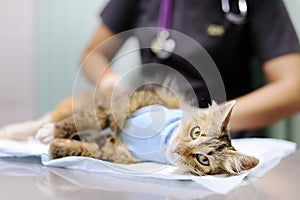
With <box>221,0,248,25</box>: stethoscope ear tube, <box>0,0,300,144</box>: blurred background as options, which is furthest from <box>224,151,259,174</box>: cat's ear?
<box>0,0,300,144</box>: blurred background

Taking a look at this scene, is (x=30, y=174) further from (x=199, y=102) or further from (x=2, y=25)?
(x=2, y=25)

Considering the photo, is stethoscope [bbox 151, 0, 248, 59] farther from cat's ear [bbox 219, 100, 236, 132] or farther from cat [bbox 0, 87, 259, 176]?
cat's ear [bbox 219, 100, 236, 132]

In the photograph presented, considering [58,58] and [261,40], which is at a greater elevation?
[261,40]

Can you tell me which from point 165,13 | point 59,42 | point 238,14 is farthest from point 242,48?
point 59,42

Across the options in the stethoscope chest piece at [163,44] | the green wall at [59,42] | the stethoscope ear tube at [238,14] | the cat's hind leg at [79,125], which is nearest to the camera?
the cat's hind leg at [79,125]

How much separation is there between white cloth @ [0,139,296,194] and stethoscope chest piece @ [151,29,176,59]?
229 mm

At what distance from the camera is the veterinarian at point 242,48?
0.86 meters

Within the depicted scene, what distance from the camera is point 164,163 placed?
23.3 inches

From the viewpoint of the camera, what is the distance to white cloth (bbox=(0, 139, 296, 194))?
1.67 feet

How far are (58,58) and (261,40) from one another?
64 centimetres

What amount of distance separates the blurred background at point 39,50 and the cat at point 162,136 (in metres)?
0.56

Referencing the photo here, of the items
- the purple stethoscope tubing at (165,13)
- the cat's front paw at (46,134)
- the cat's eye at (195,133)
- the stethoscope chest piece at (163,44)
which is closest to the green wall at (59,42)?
the purple stethoscope tubing at (165,13)

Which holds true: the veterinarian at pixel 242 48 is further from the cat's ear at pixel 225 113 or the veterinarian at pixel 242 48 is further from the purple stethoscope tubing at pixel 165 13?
the cat's ear at pixel 225 113

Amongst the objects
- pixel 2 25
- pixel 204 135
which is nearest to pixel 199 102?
pixel 204 135
